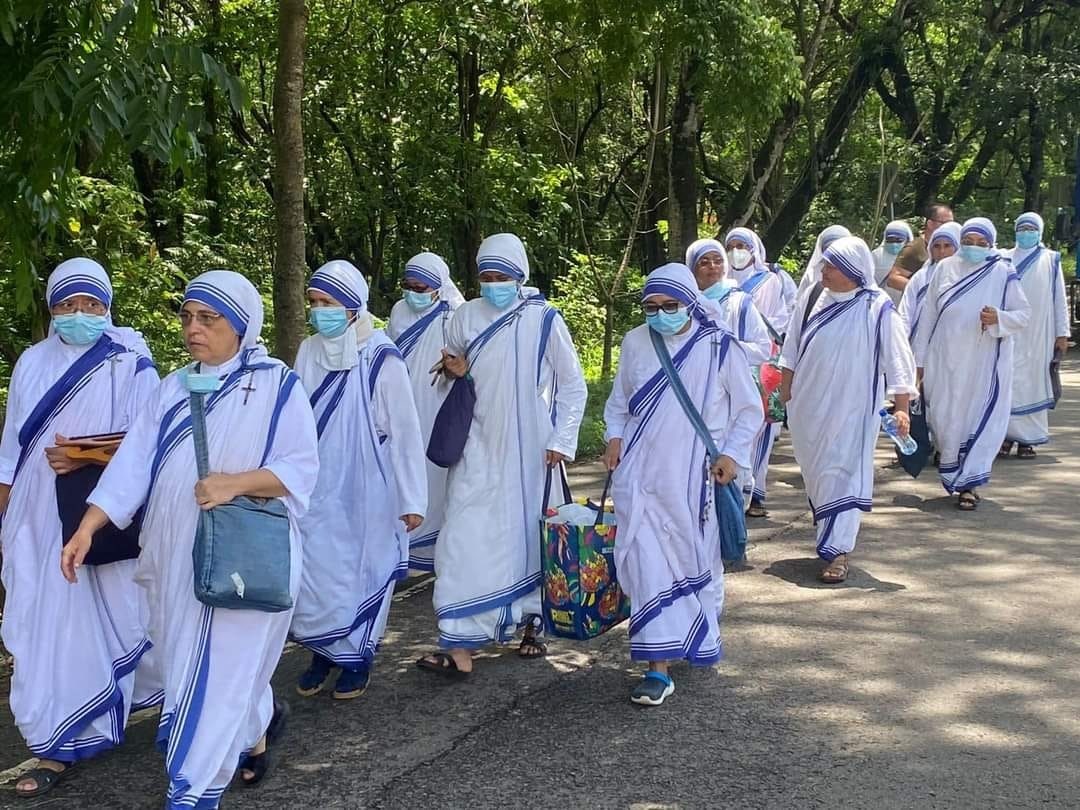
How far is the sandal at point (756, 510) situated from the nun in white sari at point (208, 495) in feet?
17.5

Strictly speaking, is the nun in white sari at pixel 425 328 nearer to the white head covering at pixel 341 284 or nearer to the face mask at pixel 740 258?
the white head covering at pixel 341 284

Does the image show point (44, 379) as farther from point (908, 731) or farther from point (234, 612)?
point (908, 731)

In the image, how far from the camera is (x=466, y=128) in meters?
18.0

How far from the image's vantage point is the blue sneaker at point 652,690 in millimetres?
5301

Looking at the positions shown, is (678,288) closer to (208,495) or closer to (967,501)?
(208,495)

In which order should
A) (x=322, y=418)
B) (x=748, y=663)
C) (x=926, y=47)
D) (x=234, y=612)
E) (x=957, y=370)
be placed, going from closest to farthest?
(x=234, y=612)
(x=322, y=418)
(x=748, y=663)
(x=957, y=370)
(x=926, y=47)

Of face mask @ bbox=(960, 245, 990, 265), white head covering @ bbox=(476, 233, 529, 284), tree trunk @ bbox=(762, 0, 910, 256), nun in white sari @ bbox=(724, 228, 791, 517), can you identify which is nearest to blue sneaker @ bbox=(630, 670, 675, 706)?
white head covering @ bbox=(476, 233, 529, 284)

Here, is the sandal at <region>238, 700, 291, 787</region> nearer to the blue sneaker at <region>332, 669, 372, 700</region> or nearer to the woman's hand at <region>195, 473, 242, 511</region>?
the blue sneaker at <region>332, 669, 372, 700</region>

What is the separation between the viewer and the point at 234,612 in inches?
161

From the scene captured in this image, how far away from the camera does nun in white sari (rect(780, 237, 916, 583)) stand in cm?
728

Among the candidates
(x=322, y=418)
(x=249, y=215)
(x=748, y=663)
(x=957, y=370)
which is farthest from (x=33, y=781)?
(x=249, y=215)

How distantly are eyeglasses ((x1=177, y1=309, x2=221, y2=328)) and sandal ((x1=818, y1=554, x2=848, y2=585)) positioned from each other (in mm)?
4243

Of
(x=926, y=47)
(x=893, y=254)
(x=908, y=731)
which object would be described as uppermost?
(x=926, y=47)

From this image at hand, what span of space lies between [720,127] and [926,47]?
1313cm
